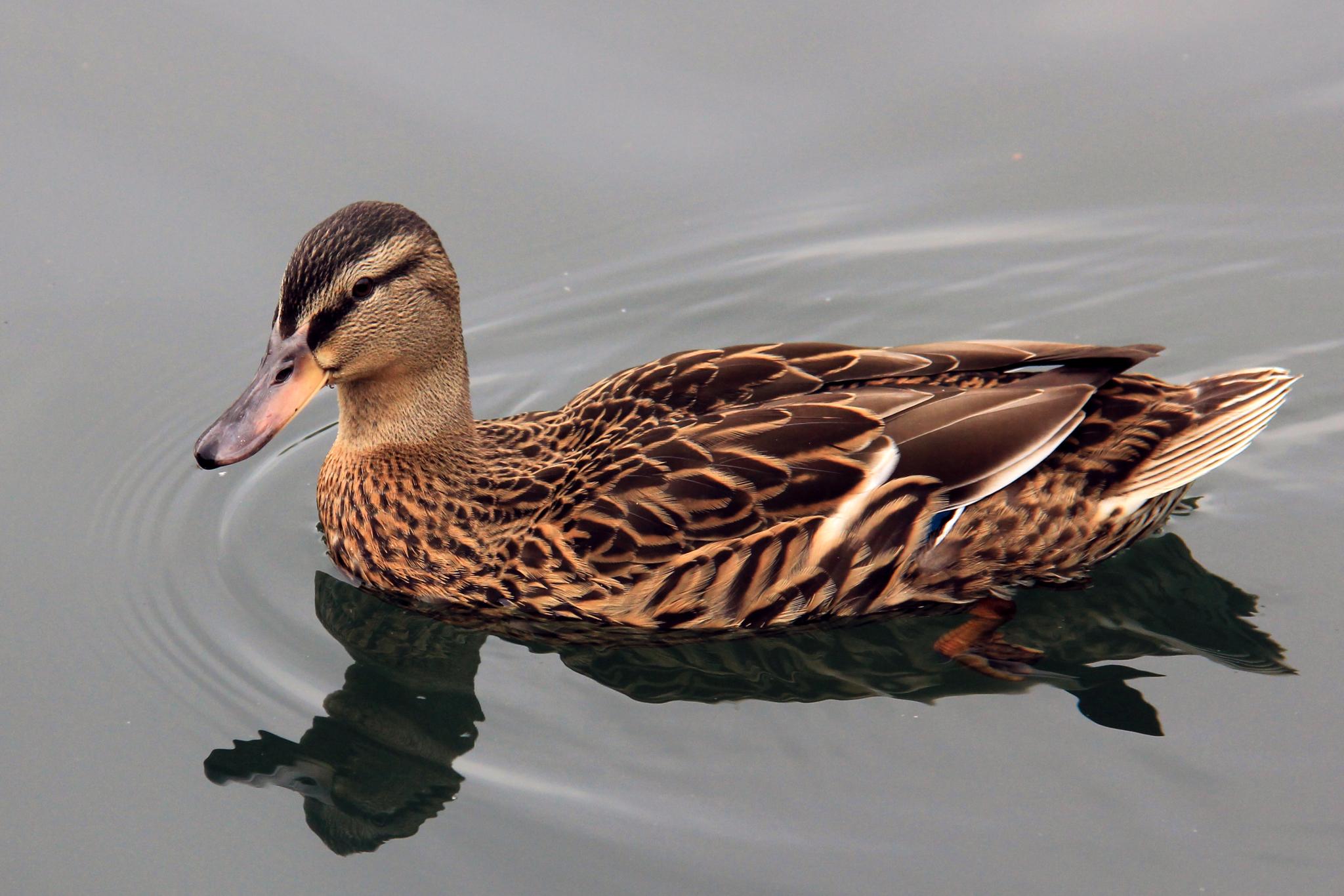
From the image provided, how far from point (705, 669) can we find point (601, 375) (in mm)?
2412

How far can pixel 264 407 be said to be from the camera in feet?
21.2

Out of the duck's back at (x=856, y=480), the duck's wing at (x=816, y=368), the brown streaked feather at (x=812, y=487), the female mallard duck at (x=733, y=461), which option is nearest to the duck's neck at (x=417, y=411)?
the female mallard duck at (x=733, y=461)

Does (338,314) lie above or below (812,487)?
above

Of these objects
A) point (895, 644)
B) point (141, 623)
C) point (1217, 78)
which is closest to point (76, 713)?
point (141, 623)

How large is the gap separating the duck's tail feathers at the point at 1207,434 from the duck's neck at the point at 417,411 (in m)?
2.82

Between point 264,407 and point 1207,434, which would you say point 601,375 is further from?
point 1207,434

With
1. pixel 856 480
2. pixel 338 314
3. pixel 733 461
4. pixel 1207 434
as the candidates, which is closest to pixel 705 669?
pixel 733 461

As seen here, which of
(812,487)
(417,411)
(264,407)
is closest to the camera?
(812,487)

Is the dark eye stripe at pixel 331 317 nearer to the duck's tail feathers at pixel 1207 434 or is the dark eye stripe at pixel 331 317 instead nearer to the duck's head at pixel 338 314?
the duck's head at pixel 338 314

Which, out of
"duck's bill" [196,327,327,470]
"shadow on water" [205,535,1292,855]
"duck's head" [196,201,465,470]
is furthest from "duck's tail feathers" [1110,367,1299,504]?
"duck's bill" [196,327,327,470]

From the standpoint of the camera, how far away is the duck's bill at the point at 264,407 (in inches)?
254

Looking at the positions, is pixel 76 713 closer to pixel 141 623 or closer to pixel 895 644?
pixel 141 623

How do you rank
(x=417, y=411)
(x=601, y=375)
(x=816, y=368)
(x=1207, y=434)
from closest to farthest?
(x=1207, y=434), (x=816, y=368), (x=417, y=411), (x=601, y=375)

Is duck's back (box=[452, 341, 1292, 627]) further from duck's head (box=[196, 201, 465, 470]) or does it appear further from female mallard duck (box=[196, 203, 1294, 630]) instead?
duck's head (box=[196, 201, 465, 470])
